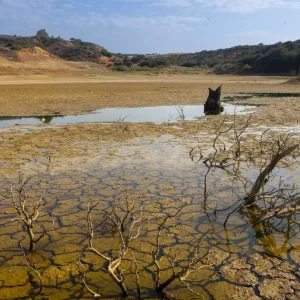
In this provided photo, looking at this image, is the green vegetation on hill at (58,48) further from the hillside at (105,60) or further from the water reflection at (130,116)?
the water reflection at (130,116)

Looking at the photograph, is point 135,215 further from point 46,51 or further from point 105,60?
point 105,60

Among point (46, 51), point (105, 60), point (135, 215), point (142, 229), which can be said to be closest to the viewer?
point (142, 229)

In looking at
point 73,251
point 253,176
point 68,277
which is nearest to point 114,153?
point 253,176

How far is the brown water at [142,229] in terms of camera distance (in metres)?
3.99

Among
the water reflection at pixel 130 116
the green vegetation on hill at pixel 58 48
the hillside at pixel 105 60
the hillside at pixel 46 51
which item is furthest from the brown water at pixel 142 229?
the green vegetation on hill at pixel 58 48

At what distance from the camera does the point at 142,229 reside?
5273 mm

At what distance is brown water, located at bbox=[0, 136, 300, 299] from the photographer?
157 inches

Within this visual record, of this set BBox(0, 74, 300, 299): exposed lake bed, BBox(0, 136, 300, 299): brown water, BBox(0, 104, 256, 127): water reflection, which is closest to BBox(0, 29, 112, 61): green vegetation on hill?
BBox(0, 104, 256, 127): water reflection

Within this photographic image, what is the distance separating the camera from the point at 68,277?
4113 millimetres

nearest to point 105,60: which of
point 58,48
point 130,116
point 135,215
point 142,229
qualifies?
point 58,48

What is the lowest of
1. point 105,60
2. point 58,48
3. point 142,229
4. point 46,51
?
point 142,229

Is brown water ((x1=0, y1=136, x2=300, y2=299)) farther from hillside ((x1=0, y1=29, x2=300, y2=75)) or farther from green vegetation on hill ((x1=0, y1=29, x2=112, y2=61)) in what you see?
green vegetation on hill ((x1=0, y1=29, x2=112, y2=61))

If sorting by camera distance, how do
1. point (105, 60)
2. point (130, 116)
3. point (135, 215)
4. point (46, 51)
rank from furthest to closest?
point (105, 60) → point (46, 51) → point (130, 116) → point (135, 215)

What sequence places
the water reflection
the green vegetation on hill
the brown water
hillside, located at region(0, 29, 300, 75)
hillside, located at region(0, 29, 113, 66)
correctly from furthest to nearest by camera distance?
1. the green vegetation on hill
2. hillside, located at region(0, 29, 113, 66)
3. hillside, located at region(0, 29, 300, 75)
4. the water reflection
5. the brown water
